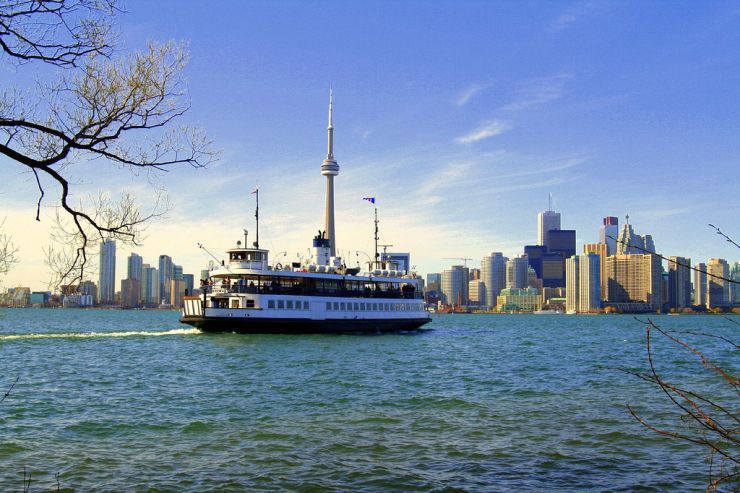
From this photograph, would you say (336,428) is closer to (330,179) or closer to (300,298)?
(300,298)

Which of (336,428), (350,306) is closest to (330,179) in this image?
(350,306)

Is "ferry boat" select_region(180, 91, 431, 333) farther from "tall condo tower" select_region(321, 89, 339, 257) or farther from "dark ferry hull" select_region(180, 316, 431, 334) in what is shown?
"tall condo tower" select_region(321, 89, 339, 257)

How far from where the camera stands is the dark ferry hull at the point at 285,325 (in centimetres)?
5284

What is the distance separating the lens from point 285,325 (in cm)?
5541

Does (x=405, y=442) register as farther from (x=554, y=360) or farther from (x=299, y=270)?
(x=299, y=270)

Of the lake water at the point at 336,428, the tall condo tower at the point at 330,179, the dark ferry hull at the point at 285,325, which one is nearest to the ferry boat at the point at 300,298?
the dark ferry hull at the point at 285,325

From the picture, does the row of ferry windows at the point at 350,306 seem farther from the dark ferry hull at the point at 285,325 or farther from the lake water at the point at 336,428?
the lake water at the point at 336,428

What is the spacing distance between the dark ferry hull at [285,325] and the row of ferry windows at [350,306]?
1120 mm

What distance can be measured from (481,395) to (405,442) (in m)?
8.62

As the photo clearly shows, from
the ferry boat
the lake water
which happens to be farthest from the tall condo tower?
the lake water

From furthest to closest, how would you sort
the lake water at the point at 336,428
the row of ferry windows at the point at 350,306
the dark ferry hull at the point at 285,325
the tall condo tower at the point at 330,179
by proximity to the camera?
the tall condo tower at the point at 330,179 < the row of ferry windows at the point at 350,306 < the dark ferry hull at the point at 285,325 < the lake water at the point at 336,428

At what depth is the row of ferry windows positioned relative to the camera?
182ft

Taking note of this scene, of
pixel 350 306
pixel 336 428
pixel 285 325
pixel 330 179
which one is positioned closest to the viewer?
pixel 336 428

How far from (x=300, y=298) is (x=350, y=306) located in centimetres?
659
